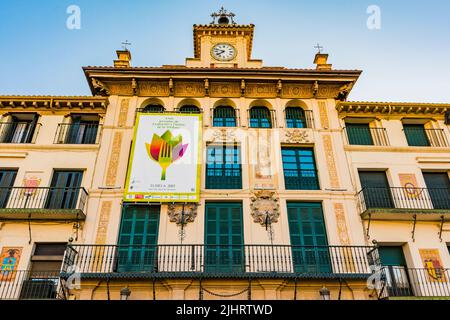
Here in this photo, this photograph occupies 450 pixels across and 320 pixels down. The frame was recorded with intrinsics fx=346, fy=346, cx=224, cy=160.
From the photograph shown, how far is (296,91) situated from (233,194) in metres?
5.56

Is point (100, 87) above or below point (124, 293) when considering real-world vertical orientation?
above

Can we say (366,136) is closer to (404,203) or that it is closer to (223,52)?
(404,203)

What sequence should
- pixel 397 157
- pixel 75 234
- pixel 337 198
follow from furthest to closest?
pixel 397 157 → pixel 337 198 → pixel 75 234

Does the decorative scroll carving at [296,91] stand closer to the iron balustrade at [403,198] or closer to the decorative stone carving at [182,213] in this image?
the iron balustrade at [403,198]

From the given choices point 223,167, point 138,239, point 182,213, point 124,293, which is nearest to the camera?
point 124,293

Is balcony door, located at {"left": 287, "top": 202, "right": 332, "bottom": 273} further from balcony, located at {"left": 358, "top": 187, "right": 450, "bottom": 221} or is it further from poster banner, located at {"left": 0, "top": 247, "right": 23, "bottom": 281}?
poster banner, located at {"left": 0, "top": 247, "right": 23, "bottom": 281}

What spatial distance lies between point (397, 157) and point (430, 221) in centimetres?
267

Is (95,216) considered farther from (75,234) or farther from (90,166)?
(90,166)

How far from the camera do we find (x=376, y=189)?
12.7 meters

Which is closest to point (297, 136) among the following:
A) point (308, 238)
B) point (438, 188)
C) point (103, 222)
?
point (308, 238)

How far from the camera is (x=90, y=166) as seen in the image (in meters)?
12.8

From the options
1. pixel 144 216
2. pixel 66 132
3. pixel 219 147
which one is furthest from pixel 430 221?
pixel 66 132
